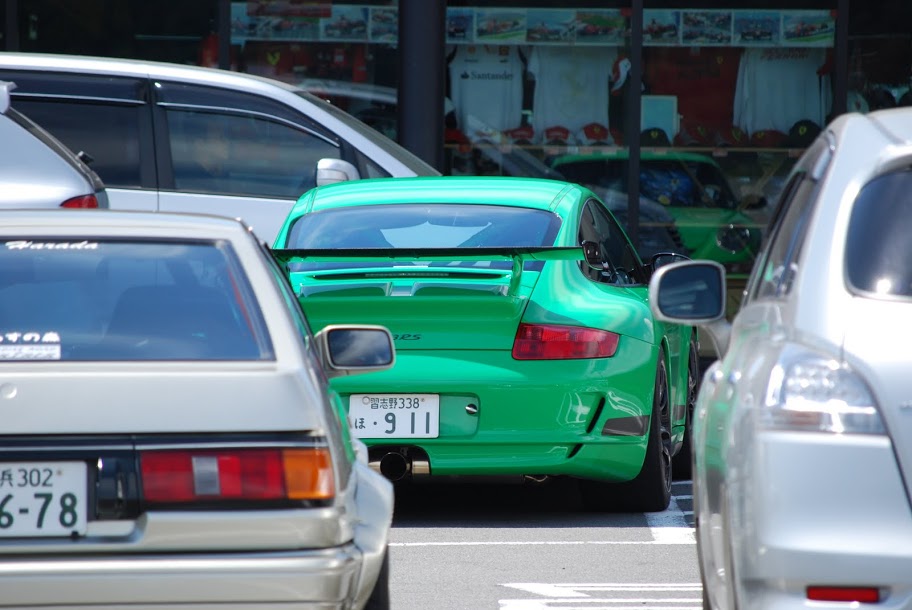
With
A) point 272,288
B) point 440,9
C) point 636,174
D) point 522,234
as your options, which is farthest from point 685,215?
point 272,288

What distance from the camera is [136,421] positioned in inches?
140

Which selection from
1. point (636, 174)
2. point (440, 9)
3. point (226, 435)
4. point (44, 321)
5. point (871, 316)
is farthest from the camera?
point (636, 174)

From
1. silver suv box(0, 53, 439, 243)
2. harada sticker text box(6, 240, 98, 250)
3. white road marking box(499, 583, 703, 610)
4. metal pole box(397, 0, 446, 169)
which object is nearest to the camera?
harada sticker text box(6, 240, 98, 250)

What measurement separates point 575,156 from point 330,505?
37.7 feet

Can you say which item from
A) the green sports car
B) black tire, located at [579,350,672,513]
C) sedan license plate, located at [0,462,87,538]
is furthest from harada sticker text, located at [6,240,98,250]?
black tire, located at [579,350,672,513]

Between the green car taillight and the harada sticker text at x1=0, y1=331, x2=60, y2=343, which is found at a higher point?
the harada sticker text at x1=0, y1=331, x2=60, y2=343

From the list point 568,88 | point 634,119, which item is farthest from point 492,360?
point 568,88

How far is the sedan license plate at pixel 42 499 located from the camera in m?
3.47

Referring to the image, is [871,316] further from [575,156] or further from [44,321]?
[575,156]

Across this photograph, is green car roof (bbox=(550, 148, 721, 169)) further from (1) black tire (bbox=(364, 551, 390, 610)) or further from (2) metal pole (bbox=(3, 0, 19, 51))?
(1) black tire (bbox=(364, 551, 390, 610))

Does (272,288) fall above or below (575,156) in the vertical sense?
above

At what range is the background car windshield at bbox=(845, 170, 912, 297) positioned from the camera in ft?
11.3

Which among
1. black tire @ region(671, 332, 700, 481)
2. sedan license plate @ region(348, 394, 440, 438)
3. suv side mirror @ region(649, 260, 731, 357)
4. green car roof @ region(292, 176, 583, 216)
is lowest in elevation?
black tire @ region(671, 332, 700, 481)

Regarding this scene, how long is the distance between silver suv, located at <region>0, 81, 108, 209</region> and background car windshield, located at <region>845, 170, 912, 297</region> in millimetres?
5644
